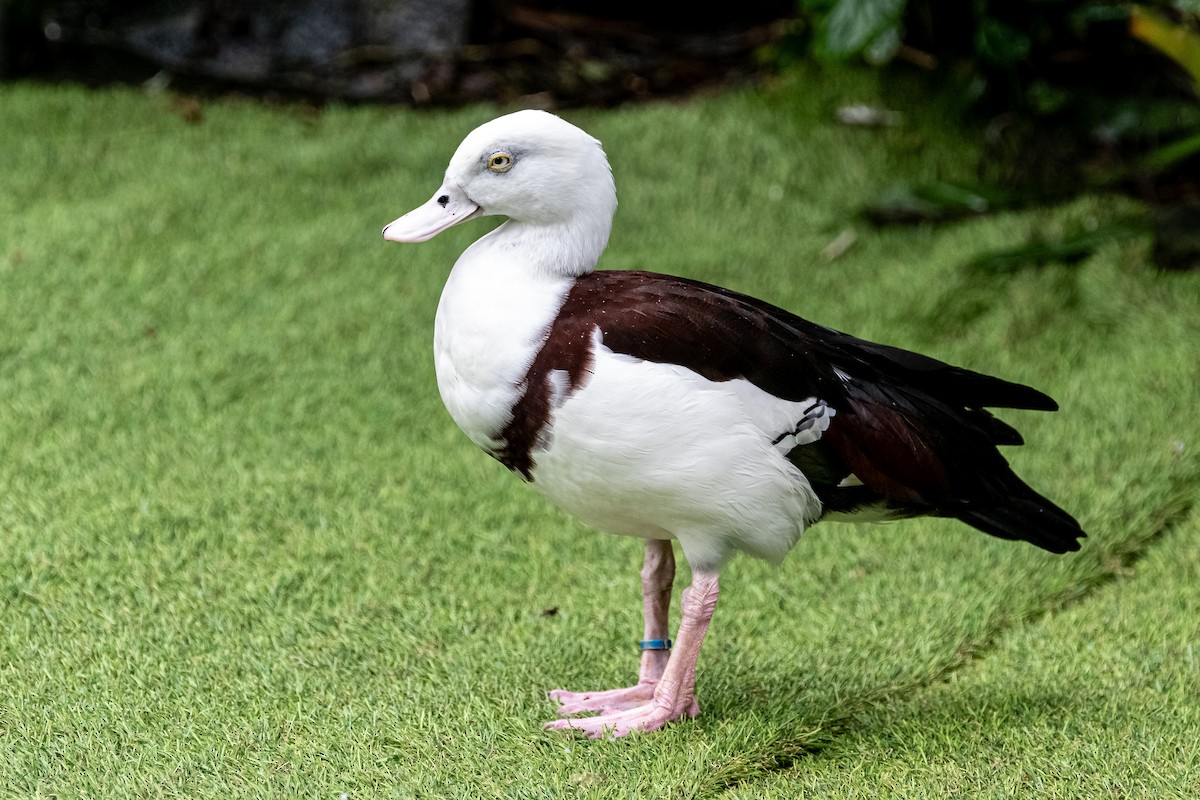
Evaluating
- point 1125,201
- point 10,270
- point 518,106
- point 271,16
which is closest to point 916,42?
point 1125,201

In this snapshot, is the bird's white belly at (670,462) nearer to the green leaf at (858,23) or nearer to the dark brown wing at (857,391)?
the dark brown wing at (857,391)

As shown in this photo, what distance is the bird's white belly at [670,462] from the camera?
7.39 ft

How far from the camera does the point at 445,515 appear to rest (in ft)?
11.3

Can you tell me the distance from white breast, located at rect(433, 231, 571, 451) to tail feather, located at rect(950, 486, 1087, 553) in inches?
35.2

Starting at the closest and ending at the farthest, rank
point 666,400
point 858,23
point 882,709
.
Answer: point 666,400 → point 882,709 → point 858,23

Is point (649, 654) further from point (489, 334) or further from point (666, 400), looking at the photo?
point (489, 334)

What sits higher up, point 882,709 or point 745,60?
point 882,709

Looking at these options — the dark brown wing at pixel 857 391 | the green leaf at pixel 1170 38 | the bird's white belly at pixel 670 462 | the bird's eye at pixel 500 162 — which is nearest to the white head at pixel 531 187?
the bird's eye at pixel 500 162

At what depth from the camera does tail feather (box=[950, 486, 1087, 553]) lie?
257 cm

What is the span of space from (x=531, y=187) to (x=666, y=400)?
0.46 meters

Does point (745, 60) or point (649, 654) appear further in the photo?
point (745, 60)

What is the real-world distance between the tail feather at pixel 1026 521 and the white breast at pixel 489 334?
0.89 metres

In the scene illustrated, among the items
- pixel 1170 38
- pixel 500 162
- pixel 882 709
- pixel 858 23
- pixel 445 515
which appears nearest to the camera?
pixel 500 162

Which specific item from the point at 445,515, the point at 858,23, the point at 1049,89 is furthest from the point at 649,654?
the point at 1049,89
